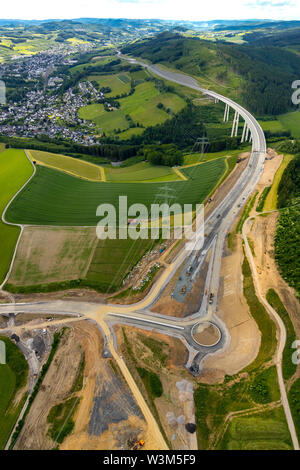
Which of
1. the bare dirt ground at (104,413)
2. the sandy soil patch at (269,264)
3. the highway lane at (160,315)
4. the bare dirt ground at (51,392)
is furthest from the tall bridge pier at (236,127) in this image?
the bare dirt ground at (104,413)

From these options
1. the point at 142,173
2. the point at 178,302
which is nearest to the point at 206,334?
the point at 178,302

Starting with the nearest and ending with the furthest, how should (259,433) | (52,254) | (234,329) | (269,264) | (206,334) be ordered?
1. (259,433)
2. (206,334)
3. (234,329)
4. (269,264)
5. (52,254)

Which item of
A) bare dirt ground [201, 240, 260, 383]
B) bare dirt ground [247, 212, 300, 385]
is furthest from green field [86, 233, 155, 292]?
bare dirt ground [247, 212, 300, 385]

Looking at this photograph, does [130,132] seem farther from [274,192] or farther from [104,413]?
[104,413]

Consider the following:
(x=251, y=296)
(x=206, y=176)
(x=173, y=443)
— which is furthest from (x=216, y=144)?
(x=173, y=443)

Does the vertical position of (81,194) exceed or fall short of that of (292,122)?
it falls short

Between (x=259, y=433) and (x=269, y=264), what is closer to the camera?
(x=259, y=433)

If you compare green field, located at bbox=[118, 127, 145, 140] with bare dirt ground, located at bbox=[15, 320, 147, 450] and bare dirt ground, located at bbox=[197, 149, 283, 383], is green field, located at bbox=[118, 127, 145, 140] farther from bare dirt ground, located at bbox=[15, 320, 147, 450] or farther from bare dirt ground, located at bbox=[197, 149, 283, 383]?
bare dirt ground, located at bbox=[15, 320, 147, 450]
